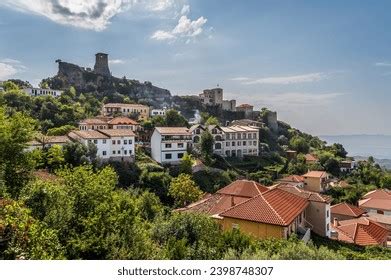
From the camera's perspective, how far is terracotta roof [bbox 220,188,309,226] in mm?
7277

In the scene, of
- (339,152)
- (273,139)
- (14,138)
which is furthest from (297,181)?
→ (14,138)

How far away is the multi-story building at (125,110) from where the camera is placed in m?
32.2

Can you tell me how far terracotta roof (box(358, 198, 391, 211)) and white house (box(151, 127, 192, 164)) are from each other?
1144 cm

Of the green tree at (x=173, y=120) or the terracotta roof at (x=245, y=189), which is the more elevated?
the green tree at (x=173, y=120)

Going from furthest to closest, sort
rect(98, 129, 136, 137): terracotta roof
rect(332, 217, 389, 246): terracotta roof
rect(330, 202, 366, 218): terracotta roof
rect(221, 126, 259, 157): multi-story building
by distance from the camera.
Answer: rect(221, 126, 259, 157): multi-story building < rect(98, 129, 136, 137): terracotta roof < rect(330, 202, 366, 218): terracotta roof < rect(332, 217, 389, 246): terracotta roof

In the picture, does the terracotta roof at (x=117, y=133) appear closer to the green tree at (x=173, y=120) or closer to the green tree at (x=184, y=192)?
the green tree at (x=184, y=192)

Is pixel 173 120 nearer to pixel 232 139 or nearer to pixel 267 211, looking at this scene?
pixel 232 139

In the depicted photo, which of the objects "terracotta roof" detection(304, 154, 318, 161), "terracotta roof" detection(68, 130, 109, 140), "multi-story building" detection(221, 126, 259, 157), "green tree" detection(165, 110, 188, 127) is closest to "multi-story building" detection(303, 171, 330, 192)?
"multi-story building" detection(221, 126, 259, 157)

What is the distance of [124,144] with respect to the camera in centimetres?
2162

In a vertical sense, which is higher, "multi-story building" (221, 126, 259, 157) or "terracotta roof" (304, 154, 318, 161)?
"multi-story building" (221, 126, 259, 157)

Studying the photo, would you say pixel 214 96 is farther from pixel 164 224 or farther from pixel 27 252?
pixel 27 252

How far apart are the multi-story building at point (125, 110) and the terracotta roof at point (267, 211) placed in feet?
80.8

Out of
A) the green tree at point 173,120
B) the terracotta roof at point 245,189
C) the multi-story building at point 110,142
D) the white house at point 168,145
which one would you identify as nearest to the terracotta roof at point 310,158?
the green tree at point 173,120

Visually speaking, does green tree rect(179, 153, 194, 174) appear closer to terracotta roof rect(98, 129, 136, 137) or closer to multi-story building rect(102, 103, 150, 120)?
terracotta roof rect(98, 129, 136, 137)
